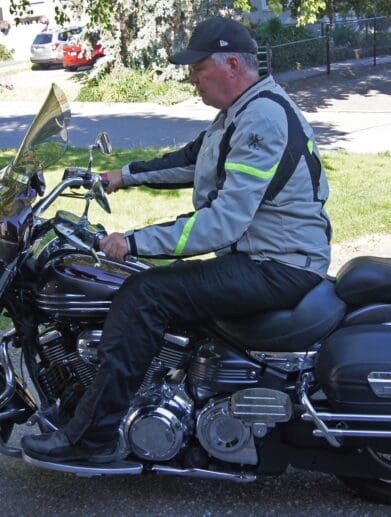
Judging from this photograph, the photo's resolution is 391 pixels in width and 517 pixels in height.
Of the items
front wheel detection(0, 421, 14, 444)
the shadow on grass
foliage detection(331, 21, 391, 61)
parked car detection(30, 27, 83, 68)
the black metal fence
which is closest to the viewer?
Answer: front wheel detection(0, 421, 14, 444)

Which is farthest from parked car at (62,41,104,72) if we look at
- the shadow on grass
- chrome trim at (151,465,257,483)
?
chrome trim at (151,465,257,483)

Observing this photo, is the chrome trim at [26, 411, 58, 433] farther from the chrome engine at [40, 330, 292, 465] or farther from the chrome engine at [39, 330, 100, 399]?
the chrome engine at [40, 330, 292, 465]

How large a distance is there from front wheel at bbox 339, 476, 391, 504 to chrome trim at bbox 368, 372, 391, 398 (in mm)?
557

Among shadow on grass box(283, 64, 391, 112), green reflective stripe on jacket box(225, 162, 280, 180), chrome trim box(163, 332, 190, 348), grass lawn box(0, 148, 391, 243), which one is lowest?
shadow on grass box(283, 64, 391, 112)

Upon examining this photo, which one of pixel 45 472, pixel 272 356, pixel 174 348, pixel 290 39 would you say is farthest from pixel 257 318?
pixel 290 39

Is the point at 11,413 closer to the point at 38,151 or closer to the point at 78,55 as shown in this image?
the point at 38,151

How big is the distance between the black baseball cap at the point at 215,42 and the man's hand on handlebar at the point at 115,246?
731 mm

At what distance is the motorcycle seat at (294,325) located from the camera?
2744 mm

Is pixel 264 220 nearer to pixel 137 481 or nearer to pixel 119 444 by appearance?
pixel 119 444

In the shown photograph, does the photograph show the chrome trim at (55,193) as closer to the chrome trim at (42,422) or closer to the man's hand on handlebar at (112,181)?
the man's hand on handlebar at (112,181)

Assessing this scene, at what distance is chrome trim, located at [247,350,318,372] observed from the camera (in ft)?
9.18

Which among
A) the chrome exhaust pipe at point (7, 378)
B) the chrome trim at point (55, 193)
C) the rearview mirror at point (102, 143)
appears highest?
the rearview mirror at point (102, 143)

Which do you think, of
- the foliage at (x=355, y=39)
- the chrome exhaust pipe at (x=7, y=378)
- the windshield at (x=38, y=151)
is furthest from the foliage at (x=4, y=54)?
the chrome exhaust pipe at (x=7, y=378)

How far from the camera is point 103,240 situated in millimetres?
2691
